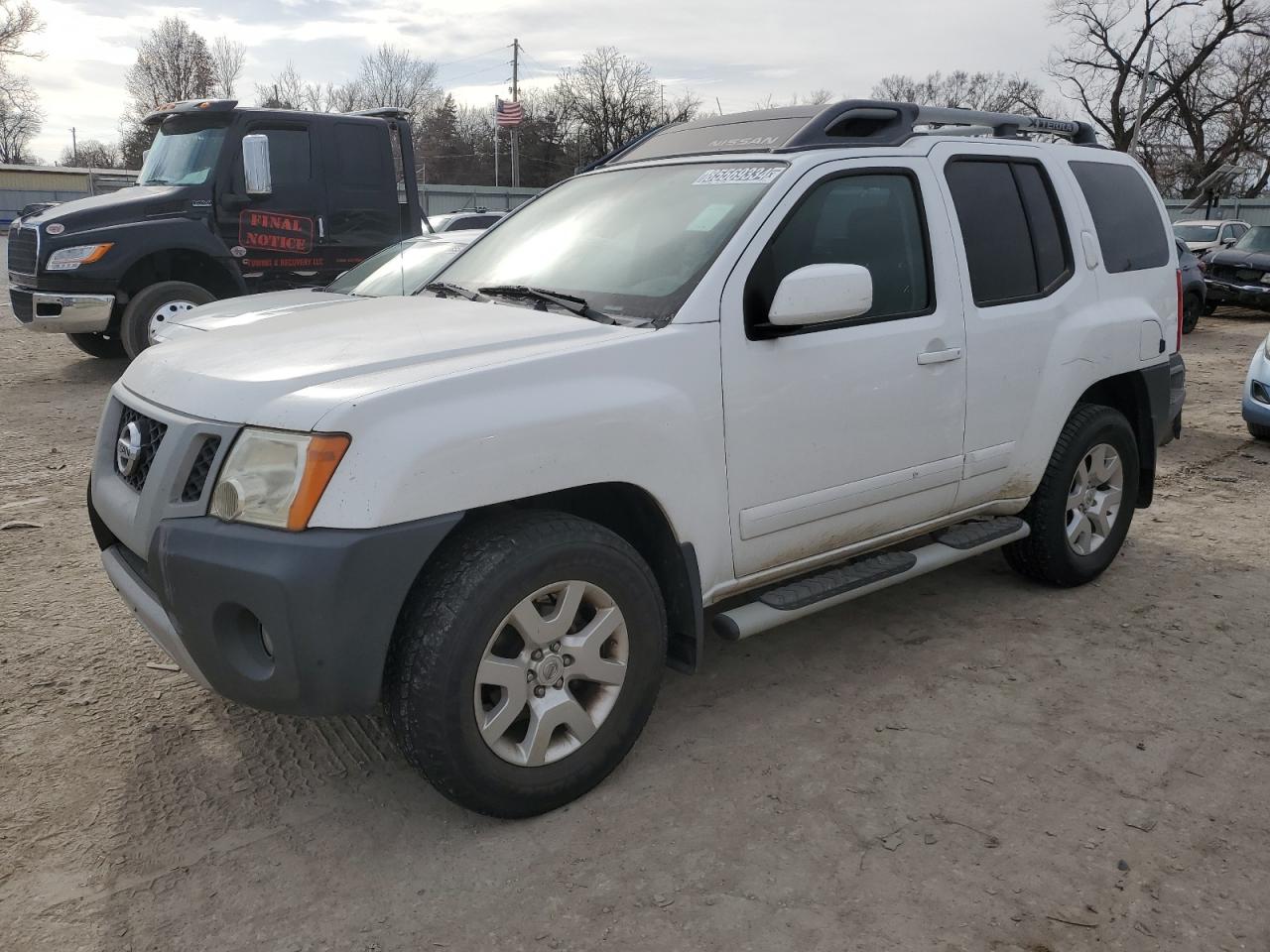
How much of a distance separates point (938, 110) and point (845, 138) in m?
0.62

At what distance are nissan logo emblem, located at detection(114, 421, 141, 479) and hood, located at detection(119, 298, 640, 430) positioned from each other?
11 centimetres

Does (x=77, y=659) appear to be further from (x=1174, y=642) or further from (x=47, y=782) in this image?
(x=1174, y=642)

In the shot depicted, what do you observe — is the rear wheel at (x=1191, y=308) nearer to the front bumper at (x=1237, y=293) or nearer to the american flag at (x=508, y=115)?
the front bumper at (x=1237, y=293)

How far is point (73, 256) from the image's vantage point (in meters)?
8.76

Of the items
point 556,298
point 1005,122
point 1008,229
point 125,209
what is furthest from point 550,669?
point 125,209

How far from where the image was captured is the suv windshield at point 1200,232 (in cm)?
1914

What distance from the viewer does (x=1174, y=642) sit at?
13.1ft

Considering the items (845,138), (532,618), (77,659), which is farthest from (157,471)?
(845,138)

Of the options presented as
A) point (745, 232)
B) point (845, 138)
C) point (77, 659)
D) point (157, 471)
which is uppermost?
point (845, 138)

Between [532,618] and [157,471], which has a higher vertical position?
[157,471]

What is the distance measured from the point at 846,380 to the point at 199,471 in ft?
6.35

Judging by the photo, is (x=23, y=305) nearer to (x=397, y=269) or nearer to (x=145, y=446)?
(x=397, y=269)

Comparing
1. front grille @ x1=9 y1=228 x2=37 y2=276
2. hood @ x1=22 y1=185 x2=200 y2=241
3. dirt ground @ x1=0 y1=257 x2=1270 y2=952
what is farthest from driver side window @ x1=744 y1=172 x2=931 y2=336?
front grille @ x1=9 y1=228 x2=37 y2=276

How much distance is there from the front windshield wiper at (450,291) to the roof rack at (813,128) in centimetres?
91
